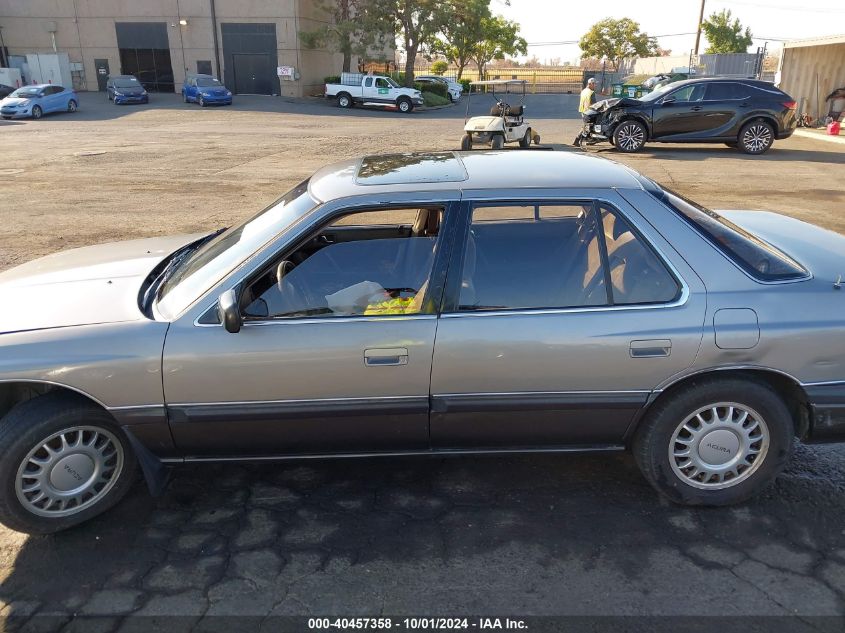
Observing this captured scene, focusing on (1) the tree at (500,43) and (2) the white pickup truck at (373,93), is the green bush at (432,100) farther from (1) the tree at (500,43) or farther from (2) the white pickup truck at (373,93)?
(1) the tree at (500,43)

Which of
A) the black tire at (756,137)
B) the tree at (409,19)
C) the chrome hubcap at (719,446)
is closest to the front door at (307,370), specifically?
the chrome hubcap at (719,446)

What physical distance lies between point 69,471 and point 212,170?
1201 centimetres

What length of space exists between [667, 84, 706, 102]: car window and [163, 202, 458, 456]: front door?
48.4ft

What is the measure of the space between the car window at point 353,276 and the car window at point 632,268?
814 mm

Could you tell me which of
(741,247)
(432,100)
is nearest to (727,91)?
(741,247)

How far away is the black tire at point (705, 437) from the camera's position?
2.99 metres

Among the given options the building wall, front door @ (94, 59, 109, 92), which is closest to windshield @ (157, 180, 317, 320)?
the building wall

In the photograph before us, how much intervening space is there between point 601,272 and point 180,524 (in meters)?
2.33

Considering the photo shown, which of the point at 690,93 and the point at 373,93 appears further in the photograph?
the point at 373,93

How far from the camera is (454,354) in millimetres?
2893

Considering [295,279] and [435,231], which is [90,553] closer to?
[295,279]

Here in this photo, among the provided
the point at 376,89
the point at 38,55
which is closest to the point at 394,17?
the point at 376,89

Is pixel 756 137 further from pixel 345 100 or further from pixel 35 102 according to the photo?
pixel 35 102

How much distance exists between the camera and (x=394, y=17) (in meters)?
40.3
